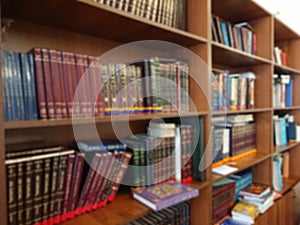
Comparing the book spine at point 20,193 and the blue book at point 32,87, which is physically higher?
the blue book at point 32,87

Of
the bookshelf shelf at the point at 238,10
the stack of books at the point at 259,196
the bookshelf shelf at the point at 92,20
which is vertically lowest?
the stack of books at the point at 259,196

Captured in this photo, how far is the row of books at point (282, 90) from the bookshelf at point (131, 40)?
1.24 ft

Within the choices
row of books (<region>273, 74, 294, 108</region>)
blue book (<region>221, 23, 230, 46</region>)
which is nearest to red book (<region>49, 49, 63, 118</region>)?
blue book (<region>221, 23, 230, 46</region>)

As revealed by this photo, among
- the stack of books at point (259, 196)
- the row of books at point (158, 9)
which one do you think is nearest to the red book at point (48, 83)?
the row of books at point (158, 9)

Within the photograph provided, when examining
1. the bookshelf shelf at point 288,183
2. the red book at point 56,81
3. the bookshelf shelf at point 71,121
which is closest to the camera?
the bookshelf shelf at point 71,121

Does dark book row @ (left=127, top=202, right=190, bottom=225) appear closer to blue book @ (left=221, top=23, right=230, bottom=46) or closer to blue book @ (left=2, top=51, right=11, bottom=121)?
blue book @ (left=2, top=51, right=11, bottom=121)

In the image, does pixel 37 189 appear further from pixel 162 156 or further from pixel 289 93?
pixel 289 93

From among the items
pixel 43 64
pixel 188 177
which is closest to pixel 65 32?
pixel 43 64

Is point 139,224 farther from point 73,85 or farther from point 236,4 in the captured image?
point 236,4

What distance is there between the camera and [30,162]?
68 cm

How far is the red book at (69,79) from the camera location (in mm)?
737

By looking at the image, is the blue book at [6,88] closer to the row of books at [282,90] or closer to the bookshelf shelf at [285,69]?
the bookshelf shelf at [285,69]

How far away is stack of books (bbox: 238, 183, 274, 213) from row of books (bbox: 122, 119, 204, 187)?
1.91 ft

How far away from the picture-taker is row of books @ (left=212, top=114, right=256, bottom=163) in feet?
4.33
